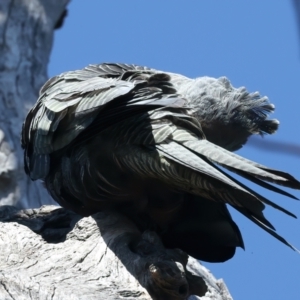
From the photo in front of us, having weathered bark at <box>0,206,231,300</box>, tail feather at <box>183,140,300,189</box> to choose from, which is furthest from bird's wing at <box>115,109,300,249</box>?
weathered bark at <box>0,206,231,300</box>

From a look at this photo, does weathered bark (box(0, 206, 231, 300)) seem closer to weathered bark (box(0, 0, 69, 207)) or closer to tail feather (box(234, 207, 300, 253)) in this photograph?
tail feather (box(234, 207, 300, 253))

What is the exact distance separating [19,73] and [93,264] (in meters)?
2.04

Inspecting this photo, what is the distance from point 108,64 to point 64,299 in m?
0.93

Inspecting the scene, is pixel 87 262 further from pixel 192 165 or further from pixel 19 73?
pixel 19 73

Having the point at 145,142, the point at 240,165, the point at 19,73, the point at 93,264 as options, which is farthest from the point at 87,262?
the point at 19,73

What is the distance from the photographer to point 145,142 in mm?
2742

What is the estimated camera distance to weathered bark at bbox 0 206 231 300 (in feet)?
Answer: 8.11

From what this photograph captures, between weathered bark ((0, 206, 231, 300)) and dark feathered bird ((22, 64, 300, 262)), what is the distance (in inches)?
3.8

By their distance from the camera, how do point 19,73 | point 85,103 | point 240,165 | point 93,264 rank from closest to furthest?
point 240,165 → point 93,264 → point 85,103 → point 19,73

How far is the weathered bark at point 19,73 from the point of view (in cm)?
425

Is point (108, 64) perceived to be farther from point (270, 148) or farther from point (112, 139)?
point (270, 148)

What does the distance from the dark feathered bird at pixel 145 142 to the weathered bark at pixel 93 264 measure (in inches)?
3.8

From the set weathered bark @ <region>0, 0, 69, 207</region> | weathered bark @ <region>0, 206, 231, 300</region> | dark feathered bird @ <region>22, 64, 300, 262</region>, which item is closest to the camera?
weathered bark @ <region>0, 206, 231, 300</region>

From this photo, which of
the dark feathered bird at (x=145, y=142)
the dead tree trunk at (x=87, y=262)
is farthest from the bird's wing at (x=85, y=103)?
the dead tree trunk at (x=87, y=262)
